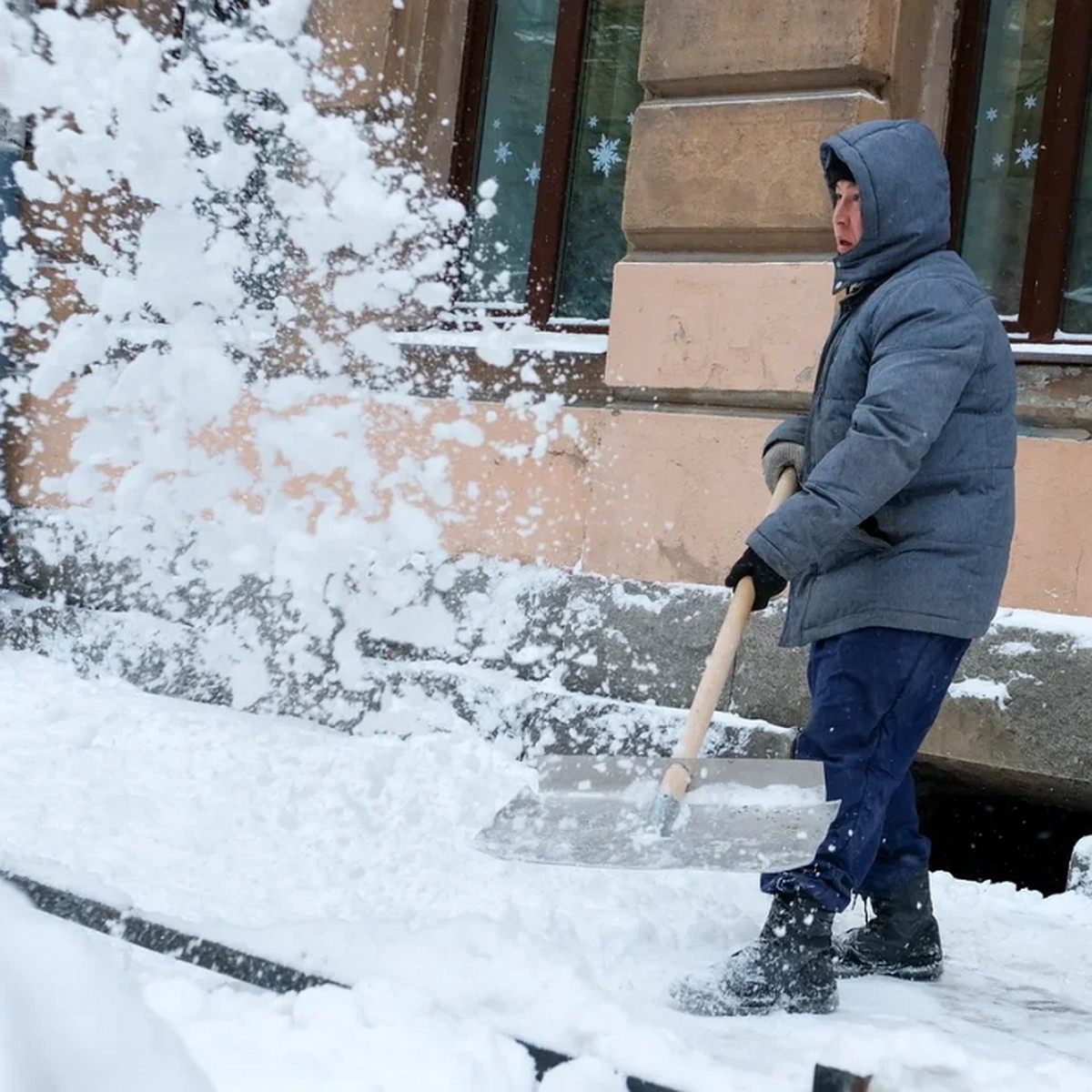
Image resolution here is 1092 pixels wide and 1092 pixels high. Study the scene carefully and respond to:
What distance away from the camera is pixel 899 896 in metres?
3.48

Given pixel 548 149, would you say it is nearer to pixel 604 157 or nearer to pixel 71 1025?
pixel 604 157

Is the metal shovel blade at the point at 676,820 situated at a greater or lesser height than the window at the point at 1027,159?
lesser

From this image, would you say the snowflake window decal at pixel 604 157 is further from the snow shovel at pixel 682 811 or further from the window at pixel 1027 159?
the snow shovel at pixel 682 811

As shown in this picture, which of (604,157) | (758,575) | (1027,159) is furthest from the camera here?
(604,157)

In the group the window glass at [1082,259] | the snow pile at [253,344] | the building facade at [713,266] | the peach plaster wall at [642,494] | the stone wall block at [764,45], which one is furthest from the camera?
the snow pile at [253,344]

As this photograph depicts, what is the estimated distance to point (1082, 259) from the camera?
507cm

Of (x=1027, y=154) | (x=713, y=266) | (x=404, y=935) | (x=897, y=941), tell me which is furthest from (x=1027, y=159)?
(x=404, y=935)

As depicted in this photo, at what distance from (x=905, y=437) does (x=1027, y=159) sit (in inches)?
101

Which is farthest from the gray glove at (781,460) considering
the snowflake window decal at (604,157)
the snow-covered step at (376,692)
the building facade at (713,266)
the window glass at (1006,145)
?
the snowflake window decal at (604,157)

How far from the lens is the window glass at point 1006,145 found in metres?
5.20

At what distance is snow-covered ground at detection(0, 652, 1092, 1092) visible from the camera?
2.40m

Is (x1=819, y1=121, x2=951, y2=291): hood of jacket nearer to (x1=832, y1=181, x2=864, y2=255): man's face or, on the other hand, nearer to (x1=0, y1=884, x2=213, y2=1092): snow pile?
(x1=832, y1=181, x2=864, y2=255): man's face

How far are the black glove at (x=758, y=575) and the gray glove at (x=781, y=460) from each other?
1.30ft

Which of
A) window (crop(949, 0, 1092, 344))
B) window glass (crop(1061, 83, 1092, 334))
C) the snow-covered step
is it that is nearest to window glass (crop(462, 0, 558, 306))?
the snow-covered step
